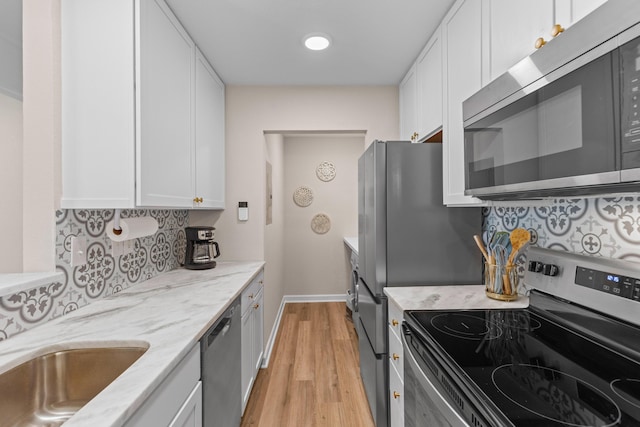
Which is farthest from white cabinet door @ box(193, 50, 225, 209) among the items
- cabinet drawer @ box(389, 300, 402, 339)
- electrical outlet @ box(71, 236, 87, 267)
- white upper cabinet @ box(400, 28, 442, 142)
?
white upper cabinet @ box(400, 28, 442, 142)

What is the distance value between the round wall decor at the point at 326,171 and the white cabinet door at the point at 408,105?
1960 mm

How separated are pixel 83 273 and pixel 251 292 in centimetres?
100

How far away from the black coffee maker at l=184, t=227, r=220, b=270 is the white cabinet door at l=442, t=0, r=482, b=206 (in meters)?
1.63

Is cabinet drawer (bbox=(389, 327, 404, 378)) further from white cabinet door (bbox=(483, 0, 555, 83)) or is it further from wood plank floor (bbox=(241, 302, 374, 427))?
white cabinet door (bbox=(483, 0, 555, 83))

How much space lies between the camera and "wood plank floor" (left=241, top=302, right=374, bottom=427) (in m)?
2.01

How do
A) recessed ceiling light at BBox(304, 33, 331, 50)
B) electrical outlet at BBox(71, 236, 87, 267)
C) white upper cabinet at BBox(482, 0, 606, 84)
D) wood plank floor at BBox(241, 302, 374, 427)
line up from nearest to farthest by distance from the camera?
white upper cabinet at BBox(482, 0, 606, 84) < electrical outlet at BBox(71, 236, 87, 267) < recessed ceiling light at BBox(304, 33, 331, 50) < wood plank floor at BBox(241, 302, 374, 427)

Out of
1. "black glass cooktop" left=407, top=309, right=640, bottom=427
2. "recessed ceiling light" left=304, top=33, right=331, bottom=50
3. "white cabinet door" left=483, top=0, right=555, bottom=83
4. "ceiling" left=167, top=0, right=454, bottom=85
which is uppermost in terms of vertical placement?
"ceiling" left=167, top=0, right=454, bottom=85

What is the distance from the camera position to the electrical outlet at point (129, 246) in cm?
173

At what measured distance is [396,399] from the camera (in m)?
1.53

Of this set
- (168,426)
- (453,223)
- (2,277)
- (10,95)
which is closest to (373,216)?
(453,223)

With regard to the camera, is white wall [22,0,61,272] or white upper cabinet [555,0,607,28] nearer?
white upper cabinet [555,0,607,28]

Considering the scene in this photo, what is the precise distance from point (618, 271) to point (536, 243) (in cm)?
52

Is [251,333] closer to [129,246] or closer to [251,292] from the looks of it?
[251,292]

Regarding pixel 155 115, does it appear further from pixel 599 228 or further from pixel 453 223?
pixel 599 228
